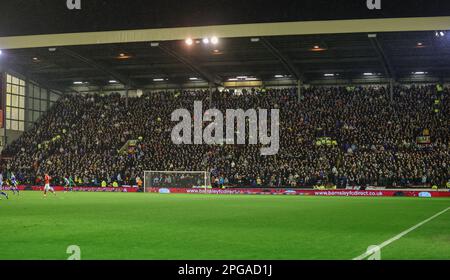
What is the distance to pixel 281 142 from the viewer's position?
179 ft

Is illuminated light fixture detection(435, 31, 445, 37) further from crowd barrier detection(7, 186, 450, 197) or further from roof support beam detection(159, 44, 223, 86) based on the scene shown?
roof support beam detection(159, 44, 223, 86)

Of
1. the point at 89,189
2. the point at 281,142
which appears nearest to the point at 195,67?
the point at 281,142

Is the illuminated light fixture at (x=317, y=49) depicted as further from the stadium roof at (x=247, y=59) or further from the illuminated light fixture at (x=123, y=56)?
the illuminated light fixture at (x=123, y=56)

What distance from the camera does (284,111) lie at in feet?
192

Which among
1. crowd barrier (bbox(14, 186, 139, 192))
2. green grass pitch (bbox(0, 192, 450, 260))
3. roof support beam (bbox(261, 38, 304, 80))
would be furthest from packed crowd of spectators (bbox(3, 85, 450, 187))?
green grass pitch (bbox(0, 192, 450, 260))

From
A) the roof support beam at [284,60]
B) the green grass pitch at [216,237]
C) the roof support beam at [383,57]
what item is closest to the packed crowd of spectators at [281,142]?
the roof support beam at [383,57]

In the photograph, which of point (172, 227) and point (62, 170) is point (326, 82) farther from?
point (172, 227)

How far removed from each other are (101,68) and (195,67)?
9.91 m

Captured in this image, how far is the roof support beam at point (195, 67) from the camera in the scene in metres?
52.3

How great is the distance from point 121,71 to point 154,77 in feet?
13.1

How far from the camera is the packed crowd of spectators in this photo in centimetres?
4894

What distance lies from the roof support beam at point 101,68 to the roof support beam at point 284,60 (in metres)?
18.0

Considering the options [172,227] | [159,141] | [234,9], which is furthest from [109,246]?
[159,141]

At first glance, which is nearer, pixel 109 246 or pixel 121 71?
pixel 109 246
